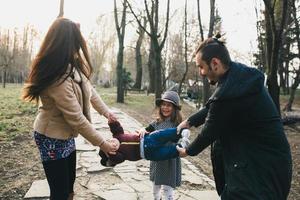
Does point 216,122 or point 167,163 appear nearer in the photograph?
point 216,122

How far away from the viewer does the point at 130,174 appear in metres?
6.18

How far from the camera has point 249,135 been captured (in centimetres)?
261

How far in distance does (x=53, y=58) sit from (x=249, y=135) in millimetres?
1536

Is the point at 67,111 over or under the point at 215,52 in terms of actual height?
under

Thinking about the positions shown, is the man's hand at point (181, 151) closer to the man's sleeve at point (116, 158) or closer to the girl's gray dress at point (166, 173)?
the man's sleeve at point (116, 158)

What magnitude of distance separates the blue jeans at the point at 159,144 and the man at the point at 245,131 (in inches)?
23.4

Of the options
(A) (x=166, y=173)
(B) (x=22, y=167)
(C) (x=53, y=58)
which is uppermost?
(C) (x=53, y=58)

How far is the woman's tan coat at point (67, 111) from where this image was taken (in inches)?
119

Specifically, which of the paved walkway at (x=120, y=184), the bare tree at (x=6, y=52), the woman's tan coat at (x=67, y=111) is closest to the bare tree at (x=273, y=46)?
the paved walkway at (x=120, y=184)

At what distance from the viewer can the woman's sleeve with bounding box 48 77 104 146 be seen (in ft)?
9.94

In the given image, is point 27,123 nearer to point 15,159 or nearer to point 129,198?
point 15,159

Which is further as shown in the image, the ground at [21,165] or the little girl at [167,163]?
the ground at [21,165]

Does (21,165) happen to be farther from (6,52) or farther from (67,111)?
(6,52)

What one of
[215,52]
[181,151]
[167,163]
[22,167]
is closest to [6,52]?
[22,167]
